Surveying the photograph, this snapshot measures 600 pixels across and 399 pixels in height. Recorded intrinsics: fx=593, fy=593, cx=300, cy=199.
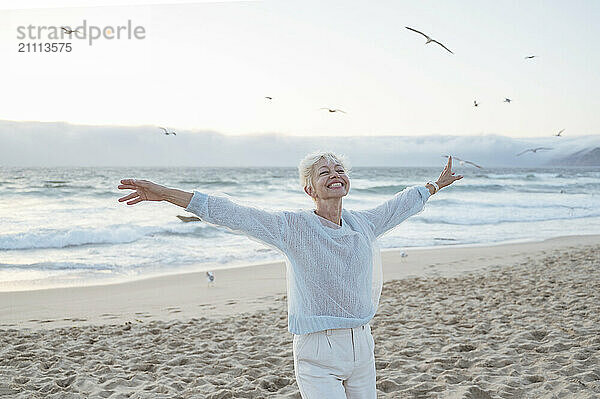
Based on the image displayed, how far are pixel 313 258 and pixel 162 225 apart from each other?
1234cm

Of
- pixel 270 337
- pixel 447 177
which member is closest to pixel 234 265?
pixel 270 337

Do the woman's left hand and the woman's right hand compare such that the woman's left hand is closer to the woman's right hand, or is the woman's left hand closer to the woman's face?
the woman's face

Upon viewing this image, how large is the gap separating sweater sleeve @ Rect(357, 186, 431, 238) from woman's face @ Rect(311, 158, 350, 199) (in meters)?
0.21

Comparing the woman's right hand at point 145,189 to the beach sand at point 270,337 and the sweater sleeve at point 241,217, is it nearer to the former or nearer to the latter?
the sweater sleeve at point 241,217

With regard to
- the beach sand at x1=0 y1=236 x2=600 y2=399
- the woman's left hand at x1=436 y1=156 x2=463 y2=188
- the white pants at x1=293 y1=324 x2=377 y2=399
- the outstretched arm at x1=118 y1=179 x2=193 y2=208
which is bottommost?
the beach sand at x1=0 y1=236 x2=600 y2=399

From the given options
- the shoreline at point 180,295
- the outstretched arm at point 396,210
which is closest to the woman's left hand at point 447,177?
the outstretched arm at point 396,210

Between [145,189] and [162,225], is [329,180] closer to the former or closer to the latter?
[145,189]

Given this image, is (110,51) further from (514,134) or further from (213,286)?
(514,134)

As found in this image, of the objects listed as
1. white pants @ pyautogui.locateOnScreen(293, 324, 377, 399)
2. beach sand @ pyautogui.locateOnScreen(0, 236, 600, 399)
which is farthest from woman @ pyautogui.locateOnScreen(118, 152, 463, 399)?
beach sand @ pyautogui.locateOnScreen(0, 236, 600, 399)

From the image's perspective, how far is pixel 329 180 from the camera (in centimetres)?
217

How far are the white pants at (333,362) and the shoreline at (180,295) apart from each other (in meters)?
3.92

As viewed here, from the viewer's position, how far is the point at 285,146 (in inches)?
957

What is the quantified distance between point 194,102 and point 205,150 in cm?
784

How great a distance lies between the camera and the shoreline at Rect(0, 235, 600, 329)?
235 inches
